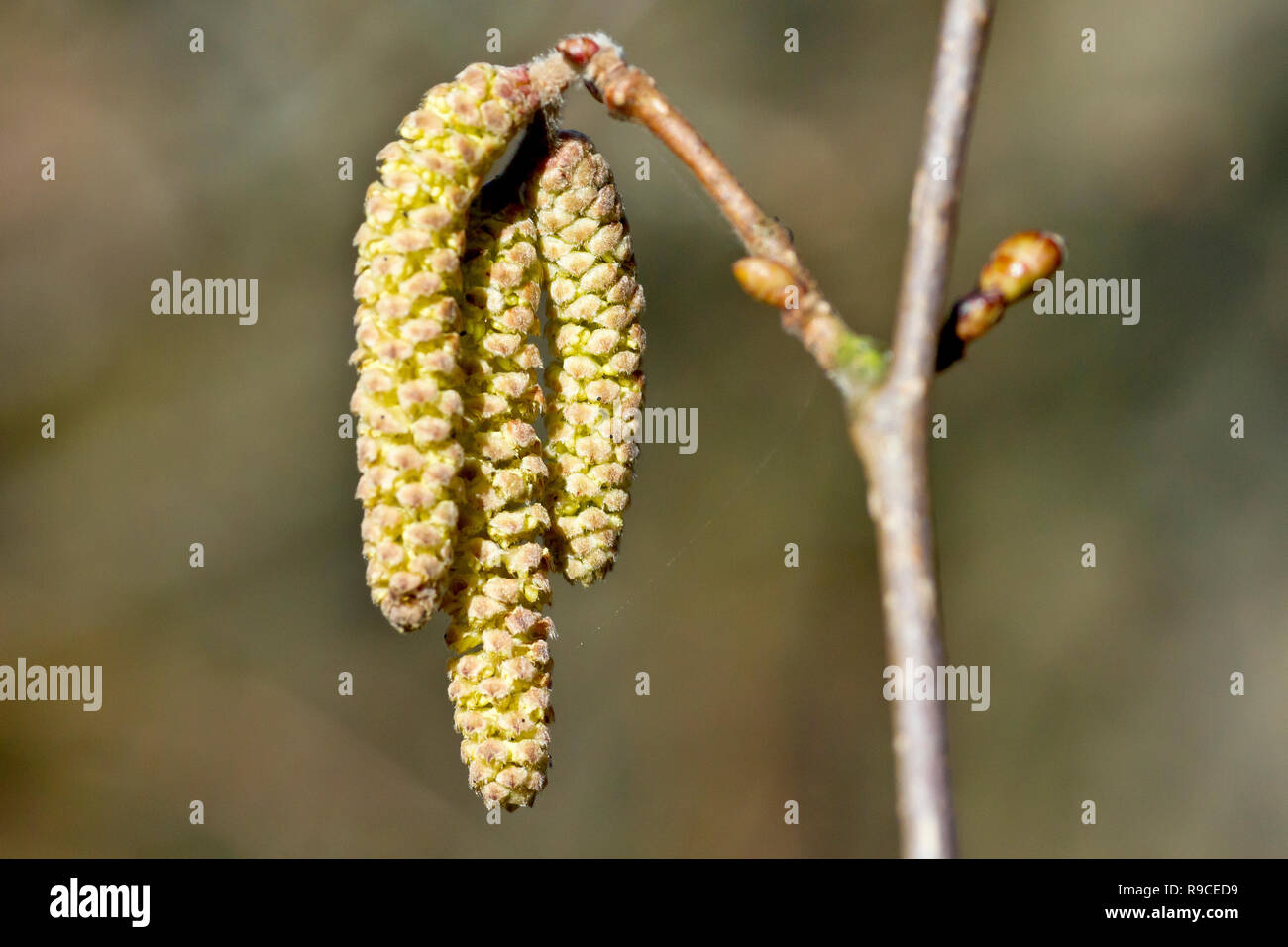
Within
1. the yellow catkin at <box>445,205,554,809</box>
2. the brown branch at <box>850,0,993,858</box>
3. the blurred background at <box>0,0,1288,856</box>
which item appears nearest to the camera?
Result: the brown branch at <box>850,0,993,858</box>

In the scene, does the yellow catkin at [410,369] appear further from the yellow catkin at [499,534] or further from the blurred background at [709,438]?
the blurred background at [709,438]

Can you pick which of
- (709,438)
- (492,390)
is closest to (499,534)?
(492,390)

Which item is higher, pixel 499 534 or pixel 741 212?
pixel 741 212

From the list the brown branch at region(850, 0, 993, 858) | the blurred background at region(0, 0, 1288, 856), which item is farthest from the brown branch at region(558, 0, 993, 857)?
the blurred background at region(0, 0, 1288, 856)

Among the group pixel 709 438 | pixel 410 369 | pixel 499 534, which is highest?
pixel 709 438

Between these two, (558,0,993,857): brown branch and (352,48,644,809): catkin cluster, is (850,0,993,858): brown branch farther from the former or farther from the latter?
(352,48,644,809): catkin cluster

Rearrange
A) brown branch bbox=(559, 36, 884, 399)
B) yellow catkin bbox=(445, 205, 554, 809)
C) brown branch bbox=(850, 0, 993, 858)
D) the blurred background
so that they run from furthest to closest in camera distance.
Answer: the blurred background, yellow catkin bbox=(445, 205, 554, 809), brown branch bbox=(559, 36, 884, 399), brown branch bbox=(850, 0, 993, 858)

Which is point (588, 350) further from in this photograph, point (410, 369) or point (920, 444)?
point (920, 444)
